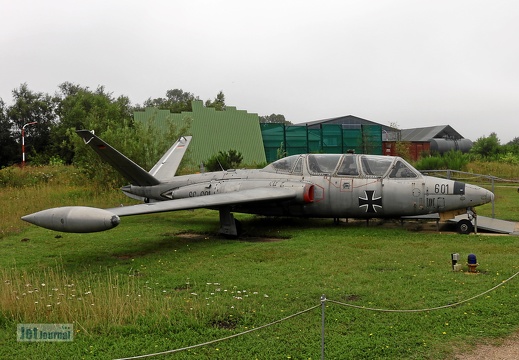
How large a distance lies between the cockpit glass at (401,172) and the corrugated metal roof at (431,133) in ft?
196

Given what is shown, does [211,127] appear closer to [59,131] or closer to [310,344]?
[59,131]

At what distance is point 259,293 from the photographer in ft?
23.4

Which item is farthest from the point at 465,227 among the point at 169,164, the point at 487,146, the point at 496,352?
the point at 487,146

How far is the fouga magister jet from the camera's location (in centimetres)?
1206

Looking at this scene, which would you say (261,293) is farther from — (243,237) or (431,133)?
(431,133)

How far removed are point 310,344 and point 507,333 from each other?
2309 millimetres

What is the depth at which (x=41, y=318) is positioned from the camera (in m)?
6.00

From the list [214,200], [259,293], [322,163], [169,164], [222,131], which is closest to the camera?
[259,293]

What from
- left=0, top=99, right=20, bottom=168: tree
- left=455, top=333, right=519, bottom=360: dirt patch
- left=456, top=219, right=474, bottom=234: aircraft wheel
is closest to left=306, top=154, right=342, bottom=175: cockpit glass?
left=456, top=219, right=474, bottom=234: aircraft wheel

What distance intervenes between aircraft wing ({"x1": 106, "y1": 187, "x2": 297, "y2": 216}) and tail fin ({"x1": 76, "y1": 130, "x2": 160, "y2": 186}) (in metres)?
2.16

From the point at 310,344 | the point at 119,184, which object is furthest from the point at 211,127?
the point at 310,344

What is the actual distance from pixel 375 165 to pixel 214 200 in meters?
4.40

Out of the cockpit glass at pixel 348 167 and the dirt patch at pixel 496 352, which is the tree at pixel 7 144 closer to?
the cockpit glass at pixel 348 167

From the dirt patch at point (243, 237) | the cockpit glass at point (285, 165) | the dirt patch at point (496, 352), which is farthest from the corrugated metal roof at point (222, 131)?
the dirt patch at point (496, 352)
